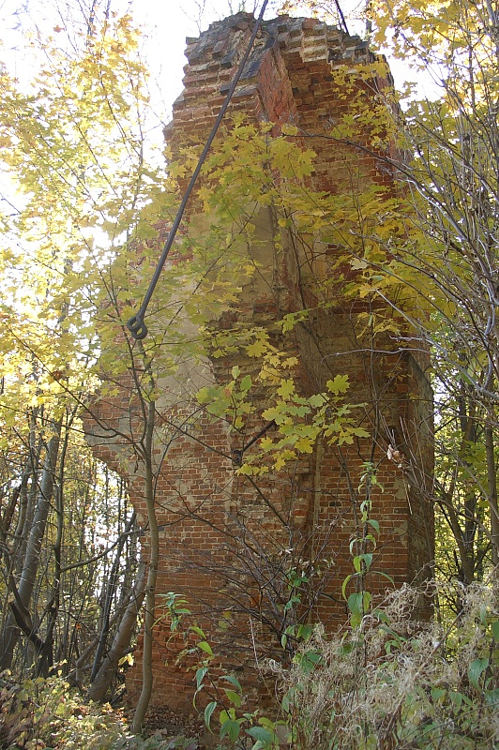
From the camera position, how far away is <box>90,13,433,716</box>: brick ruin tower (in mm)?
5836

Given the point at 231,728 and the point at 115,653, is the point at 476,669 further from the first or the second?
the point at 115,653

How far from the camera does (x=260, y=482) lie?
20.0 ft

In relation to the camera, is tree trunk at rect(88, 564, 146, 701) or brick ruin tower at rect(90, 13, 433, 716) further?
tree trunk at rect(88, 564, 146, 701)

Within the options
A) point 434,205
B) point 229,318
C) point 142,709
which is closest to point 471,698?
point 434,205

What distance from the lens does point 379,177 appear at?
781cm

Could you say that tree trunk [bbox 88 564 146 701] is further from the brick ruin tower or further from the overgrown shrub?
the overgrown shrub

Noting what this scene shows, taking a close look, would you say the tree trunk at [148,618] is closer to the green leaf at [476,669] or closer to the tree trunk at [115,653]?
the green leaf at [476,669]

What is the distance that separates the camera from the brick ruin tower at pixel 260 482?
5.84 metres

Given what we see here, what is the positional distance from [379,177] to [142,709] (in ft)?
20.3

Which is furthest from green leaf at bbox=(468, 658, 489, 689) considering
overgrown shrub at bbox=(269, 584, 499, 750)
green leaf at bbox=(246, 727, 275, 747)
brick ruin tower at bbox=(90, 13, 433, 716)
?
brick ruin tower at bbox=(90, 13, 433, 716)

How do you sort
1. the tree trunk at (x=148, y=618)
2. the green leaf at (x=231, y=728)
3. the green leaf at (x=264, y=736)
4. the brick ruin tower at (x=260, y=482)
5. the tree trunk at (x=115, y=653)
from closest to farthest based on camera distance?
the green leaf at (x=264, y=736) → the green leaf at (x=231, y=728) → the tree trunk at (x=148, y=618) → the brick ruin tower at (x=260, y=482) → the tree trunk at (x=115, y=653)

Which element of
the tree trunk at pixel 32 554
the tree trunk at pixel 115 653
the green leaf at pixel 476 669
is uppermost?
the tree trunk at pixel 32 554

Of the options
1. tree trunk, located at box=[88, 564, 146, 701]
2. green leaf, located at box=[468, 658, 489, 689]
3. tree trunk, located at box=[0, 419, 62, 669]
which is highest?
tree trunk, located at box=[0, 419, 62, 669]

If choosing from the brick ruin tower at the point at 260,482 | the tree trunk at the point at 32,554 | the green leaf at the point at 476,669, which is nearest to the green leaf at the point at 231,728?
the green leaf at the point at 476,669
